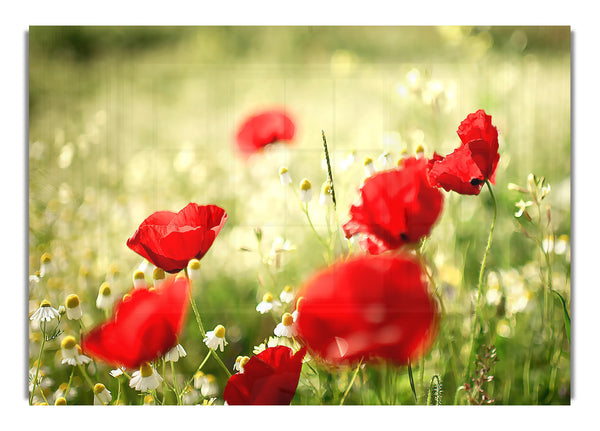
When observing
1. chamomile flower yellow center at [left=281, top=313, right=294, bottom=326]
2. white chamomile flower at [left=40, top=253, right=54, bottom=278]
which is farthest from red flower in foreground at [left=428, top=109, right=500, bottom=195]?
white chamomile flower at [left=40, top=253, right=54, bottom=278]

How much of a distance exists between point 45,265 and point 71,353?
0.27 m

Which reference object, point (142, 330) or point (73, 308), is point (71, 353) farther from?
point (142, 330)

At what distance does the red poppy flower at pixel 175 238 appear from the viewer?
1.18 m

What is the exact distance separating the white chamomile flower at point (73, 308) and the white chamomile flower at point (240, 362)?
0.37 metres

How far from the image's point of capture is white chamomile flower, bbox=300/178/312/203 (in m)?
1.40

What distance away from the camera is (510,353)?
1.59 m

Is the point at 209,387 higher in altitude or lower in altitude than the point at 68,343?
lower

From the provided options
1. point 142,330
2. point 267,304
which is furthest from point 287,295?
point 142,330

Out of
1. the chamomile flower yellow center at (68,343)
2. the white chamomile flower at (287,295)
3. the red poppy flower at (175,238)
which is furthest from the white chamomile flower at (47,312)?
the white chamomile flower at (287,295)

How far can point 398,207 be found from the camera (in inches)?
41.8

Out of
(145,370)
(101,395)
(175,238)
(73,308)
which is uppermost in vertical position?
(175,238)
